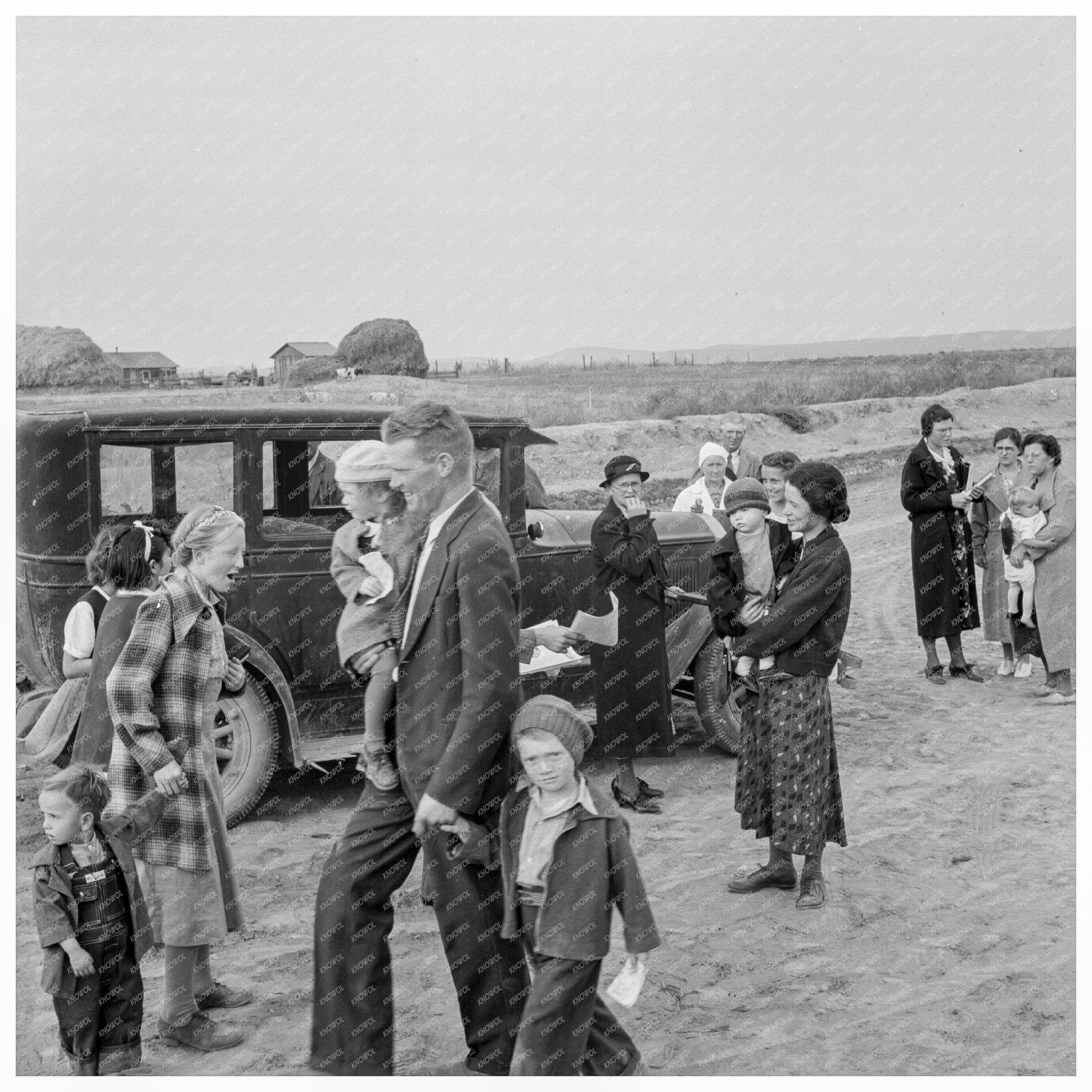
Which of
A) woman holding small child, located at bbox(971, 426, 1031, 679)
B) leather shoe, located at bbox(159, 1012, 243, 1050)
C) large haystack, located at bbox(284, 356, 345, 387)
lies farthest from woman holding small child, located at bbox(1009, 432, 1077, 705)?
large haystack, located at bbox(284, 356, 345, 387)

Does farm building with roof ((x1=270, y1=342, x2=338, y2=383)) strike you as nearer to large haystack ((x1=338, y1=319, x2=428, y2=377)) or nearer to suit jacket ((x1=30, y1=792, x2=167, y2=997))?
large haystack ((x1=338, y1=319, x2=428, y2=377))

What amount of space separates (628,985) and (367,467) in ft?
5.29

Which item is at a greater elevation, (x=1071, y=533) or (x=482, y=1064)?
(x=1071, y=533)

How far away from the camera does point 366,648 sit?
3.54 m

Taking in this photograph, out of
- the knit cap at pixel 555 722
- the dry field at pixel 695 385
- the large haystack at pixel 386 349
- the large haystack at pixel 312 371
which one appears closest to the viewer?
the knit cap at pixel 555 722

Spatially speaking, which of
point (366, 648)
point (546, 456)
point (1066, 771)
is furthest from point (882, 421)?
point (366, 648)

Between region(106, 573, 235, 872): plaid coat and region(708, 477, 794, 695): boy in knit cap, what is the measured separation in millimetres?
2366

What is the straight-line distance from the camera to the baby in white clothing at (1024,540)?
835 cm

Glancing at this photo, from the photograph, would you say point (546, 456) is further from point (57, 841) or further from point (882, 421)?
point (57, 841)

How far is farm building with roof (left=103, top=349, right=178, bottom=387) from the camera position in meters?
13.8

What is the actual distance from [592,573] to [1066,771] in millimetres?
2846

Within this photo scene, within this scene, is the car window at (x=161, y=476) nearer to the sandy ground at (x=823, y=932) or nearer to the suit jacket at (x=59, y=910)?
the sandy ground at (x=823, y=932)

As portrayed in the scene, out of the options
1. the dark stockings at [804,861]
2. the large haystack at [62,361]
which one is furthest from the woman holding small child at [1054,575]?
the large haystack at [62,361]

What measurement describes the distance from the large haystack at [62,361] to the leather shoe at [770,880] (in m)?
9.06
